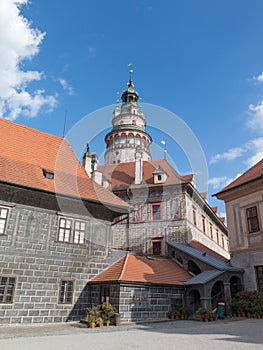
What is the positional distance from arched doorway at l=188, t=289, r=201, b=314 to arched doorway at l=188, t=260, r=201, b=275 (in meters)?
2.10

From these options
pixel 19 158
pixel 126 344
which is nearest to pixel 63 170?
pixel 19 158

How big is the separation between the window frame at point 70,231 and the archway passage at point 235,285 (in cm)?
904

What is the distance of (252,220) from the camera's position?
1728 centimetres

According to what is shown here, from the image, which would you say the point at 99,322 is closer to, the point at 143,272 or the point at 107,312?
the point at 107,312

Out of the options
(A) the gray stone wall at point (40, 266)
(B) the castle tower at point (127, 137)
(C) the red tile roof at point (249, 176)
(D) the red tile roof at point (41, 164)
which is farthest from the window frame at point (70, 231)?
(B) the castle tower at point (127, 137)

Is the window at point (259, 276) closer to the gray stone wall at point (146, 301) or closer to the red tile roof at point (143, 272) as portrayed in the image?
the red tile roof at point (143, 272)

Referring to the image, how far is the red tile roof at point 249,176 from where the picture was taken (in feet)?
57.4

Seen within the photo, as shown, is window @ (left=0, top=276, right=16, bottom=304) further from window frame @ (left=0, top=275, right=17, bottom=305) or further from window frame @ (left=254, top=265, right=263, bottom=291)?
window frame @ (left=254, top=265, right=263, bottom=291)

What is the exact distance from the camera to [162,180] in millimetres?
23094

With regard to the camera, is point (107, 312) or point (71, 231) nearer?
point (107, 312)

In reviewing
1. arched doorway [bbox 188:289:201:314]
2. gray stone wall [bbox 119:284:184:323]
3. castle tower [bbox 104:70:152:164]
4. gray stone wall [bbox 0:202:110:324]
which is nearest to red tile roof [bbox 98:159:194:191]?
castle tower [bbox 104:70:152:164]

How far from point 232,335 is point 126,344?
142 inches

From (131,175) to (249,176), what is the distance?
1041 centimetres

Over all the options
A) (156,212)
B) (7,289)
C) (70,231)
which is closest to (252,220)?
(156,212)
